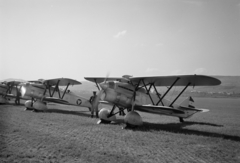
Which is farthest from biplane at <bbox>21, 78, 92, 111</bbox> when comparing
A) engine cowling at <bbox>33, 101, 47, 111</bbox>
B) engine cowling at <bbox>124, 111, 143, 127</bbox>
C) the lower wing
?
engine cowling at <bbox>124, 111, 143, 127</bbox>

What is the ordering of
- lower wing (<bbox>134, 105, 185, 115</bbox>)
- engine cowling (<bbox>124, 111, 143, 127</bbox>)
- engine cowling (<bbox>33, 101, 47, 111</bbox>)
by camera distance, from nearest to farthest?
lower wing (<bbox>134, 105, 185, 115</bbox>) < engine cowling (<bbox>124, 111, 143, 127</bbox>) < engine cowling (<bbox>33, 101, 47, 111</bbox>)

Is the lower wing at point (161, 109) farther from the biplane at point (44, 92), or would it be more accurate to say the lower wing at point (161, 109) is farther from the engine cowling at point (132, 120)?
the biplane at point (44, 92)

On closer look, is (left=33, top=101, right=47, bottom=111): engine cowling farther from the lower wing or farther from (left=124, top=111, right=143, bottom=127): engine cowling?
(left=124, top=111, right=143, bottom=127): engine cowling

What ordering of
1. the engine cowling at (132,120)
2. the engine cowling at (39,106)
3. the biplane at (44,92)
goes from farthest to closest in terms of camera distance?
the biplane at (44,92), the engine cowling at (39,106), the engine cowling at (132,120)

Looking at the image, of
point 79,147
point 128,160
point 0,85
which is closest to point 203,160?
point 128,160

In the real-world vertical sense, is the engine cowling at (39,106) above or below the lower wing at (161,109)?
below

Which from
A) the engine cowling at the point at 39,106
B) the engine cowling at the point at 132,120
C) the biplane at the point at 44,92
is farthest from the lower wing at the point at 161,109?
the engine cowling at the point at 39,106

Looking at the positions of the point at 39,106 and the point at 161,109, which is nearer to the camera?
the point at 161,109

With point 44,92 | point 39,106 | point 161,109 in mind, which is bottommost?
point 39,106

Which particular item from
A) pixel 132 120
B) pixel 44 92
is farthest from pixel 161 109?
pixel 44 92

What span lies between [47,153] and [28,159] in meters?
0.55

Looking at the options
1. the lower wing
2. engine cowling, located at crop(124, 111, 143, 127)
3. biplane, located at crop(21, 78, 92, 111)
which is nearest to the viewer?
the lower wing

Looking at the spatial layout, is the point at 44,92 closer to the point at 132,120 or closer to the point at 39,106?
the point at 39,106

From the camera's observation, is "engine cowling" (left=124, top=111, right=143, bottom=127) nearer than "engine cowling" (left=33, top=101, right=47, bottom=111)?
Yes
